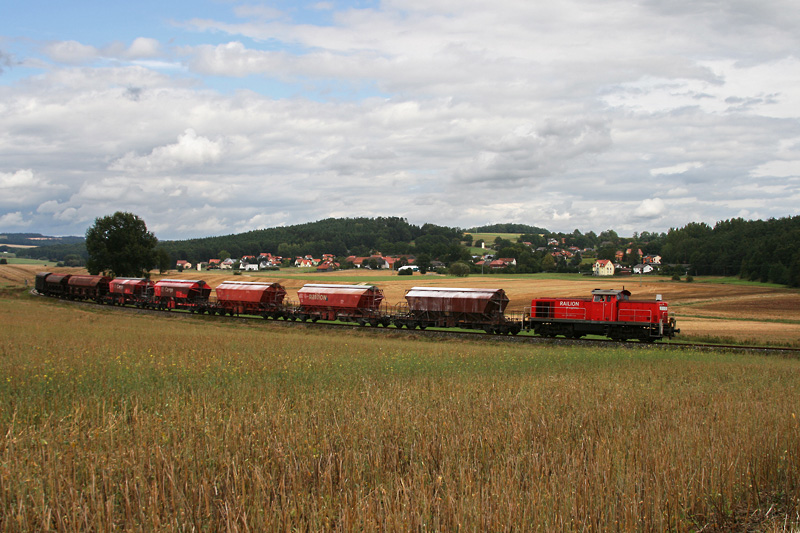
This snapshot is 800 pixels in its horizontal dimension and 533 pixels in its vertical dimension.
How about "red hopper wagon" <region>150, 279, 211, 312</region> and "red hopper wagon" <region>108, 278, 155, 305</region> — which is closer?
"red hopper wagon" <region>150, 279, 211, 312</region>

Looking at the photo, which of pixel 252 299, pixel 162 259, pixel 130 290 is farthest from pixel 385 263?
pixel 252 299

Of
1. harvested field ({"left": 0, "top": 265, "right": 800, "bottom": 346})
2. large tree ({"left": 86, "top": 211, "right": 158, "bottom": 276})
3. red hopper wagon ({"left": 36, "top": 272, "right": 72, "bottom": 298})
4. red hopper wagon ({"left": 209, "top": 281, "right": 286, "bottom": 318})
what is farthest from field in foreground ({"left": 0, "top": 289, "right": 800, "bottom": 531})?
large tree ({"left": 86, "top": 211, "right": 158, "bottom": 276})

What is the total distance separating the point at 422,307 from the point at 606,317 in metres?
14.9

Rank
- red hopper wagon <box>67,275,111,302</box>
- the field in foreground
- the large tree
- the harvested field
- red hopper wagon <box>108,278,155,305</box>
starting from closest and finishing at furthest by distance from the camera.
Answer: the field in foreground → the harvested field → red hopper wagon <box>108,278,155,305</box> → red hopper wagon <box>67,275,111,302</box> → the large tree

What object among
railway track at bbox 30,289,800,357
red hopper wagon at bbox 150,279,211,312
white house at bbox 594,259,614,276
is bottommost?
railway track at bbox 30,289,800,357

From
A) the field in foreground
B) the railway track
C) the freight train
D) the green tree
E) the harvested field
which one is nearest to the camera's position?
the field in foreground

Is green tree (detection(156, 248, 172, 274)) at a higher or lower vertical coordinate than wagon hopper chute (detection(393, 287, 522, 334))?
higher

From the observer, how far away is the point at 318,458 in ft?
25.2

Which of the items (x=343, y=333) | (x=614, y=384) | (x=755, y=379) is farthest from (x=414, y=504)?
(x=343, y=333)

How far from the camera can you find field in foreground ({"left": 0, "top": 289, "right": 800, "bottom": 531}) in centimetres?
582

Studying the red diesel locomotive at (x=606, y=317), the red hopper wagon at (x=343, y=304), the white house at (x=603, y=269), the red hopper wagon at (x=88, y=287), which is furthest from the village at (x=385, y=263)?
the red diesel locomotive at (x=606, y=317)

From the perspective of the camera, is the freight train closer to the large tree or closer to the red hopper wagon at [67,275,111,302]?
the red hopper wagon at [67,275,111,302]

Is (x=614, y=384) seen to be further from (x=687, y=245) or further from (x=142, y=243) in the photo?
(x=687, y=245)

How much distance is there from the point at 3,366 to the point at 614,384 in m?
16.4
